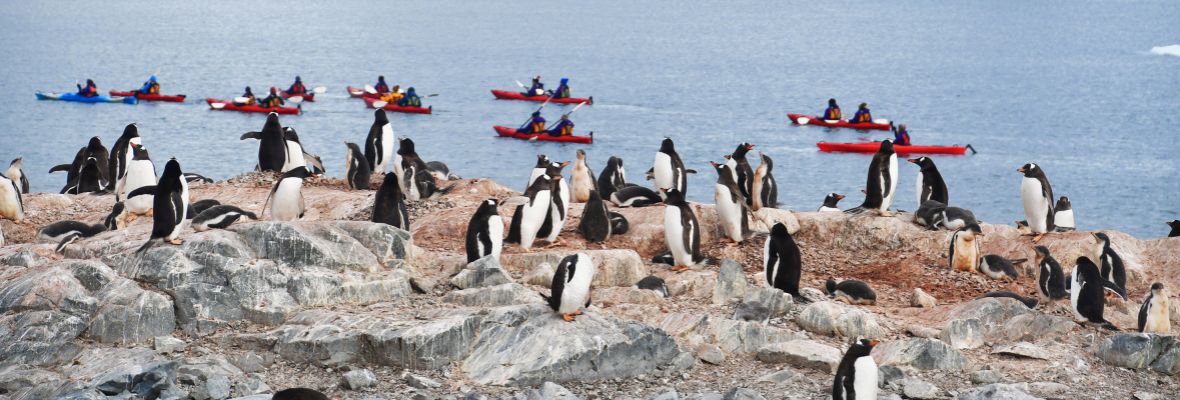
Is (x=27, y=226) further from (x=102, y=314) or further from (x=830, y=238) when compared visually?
(x=830, y=238)

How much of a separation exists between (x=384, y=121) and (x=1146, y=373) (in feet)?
37.8

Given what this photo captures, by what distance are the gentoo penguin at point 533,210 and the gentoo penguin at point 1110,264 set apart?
17.5ft

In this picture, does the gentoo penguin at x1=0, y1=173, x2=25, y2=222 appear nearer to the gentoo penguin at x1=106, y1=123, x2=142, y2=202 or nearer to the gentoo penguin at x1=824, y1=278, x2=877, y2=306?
the gentoo penguin at x1=106, y1=123, x2=142, y2=202

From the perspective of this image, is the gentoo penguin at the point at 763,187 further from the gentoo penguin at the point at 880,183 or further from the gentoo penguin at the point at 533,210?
the gentoo penguin at the point at 533,210

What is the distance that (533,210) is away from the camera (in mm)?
13227

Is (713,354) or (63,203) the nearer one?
(713,354)

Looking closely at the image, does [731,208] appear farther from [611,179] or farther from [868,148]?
[868,148]

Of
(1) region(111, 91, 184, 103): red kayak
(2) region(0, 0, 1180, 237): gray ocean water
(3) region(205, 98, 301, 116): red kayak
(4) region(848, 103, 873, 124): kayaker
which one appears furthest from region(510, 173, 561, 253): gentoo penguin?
(1) region(111, 91, 184, 103): red kayak

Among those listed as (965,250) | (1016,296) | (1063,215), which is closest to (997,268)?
(965,250)

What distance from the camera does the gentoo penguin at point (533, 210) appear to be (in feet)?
43.3

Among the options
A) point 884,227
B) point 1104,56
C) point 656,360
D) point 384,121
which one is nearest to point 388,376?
point 656,360

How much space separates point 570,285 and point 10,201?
762 centimetres

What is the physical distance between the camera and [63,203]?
51.7 ft

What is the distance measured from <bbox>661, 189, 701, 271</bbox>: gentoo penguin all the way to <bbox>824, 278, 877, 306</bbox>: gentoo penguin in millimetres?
1379
